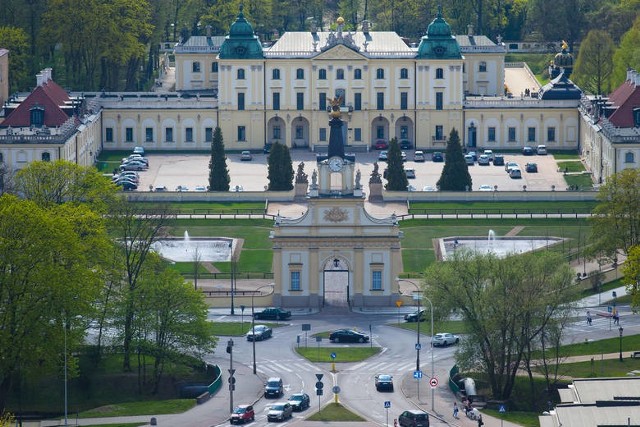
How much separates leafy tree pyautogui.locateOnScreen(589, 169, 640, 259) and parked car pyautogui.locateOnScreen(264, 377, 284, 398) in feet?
108

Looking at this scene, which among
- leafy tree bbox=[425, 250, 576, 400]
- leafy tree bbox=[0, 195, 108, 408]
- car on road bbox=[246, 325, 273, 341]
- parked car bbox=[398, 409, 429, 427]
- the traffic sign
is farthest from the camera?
car on road bbox=[246, 325, 273, 341]

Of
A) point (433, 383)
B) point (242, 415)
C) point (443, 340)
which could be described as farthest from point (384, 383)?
point (443, 340)

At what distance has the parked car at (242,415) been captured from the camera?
142 meters

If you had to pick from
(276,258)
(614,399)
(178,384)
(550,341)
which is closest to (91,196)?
(276,258)

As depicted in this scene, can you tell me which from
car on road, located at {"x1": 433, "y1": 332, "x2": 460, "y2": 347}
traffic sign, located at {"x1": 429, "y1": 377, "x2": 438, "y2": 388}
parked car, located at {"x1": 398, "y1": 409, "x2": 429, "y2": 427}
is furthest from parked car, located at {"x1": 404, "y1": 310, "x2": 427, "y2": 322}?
parked car, located at {"x1": 398, "y1": 409, "x2": 429, "y2": 427}

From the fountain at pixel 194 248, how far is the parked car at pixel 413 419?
4498cm

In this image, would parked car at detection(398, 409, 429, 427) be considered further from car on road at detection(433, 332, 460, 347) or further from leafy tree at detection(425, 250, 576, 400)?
car on road at detection(433, 332, 460, 347)

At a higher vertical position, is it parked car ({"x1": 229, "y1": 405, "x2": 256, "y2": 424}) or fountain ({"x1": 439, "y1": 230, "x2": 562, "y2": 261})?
fountain ({"x1": 439, "y1": 230, "x2": 562, "y2": 261})

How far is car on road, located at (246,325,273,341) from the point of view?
534 feet

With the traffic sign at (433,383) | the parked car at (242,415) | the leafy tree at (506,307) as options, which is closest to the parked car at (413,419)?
the traffic sign at (433,383)

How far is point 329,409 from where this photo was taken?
145 metres

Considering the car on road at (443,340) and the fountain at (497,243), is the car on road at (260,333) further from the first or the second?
the fountain at (497,243)

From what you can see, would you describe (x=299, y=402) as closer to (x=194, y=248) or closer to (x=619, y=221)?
(x=619, y=221)

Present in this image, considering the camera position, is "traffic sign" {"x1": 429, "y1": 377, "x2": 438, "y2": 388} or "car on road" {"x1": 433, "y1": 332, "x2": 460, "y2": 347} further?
"car on road" {"x1": 433, "y1": 332, "x2": 460, "y2": 347}
